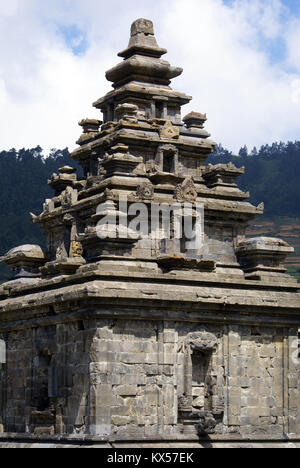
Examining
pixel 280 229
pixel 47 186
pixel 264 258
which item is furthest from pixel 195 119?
pixel 280 229

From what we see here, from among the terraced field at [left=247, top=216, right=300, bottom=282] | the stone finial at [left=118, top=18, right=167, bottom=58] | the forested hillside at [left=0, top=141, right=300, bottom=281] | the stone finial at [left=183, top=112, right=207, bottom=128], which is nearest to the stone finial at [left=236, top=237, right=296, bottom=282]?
the stone finial at [left=183, top=112, right=207, bottom=128]

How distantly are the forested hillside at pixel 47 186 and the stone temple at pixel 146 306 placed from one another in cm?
4779

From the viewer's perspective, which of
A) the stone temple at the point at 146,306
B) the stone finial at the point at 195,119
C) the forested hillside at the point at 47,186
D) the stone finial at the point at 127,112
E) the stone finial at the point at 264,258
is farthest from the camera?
the forested hillside at the point at 47,186

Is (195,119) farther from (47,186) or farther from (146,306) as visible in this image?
(47,186)

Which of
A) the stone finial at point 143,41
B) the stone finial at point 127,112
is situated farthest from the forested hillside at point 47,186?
the stone finial at point 127,112

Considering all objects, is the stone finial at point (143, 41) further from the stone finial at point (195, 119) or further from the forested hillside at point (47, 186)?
the forested hillside at point (47, 186)

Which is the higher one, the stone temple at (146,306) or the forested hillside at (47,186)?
the forested hillside at (47,186)

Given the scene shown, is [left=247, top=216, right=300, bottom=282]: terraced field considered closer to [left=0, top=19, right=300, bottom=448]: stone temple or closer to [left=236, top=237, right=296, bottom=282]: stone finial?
[left=0, top=19, right=300, bottom=448]: stone temple

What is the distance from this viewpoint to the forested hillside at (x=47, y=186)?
3597 inches

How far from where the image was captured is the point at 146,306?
32.2 metres

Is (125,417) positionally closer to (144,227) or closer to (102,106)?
(144,227)

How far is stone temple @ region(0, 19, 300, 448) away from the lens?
3194 centimetres

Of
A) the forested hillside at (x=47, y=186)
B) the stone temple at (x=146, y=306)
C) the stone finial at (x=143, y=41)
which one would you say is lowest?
the stone temple at (x=146, y=306)

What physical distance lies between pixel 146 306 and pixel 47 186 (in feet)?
221
